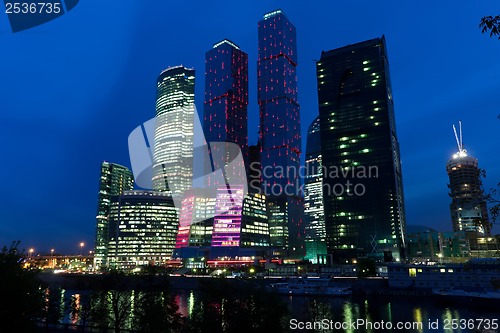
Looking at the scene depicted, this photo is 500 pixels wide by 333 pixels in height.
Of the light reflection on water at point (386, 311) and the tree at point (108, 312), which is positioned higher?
the tree at point (108, 312)

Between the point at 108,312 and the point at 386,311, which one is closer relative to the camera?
the point at 108,312

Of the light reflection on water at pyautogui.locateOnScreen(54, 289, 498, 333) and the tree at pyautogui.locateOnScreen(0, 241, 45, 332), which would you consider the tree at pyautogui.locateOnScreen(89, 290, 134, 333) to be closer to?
the light reflection on water at pyautogui.locateOnScreen(54, 289, 498, 333)

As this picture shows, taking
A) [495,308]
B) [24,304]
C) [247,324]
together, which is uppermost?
[24,304]

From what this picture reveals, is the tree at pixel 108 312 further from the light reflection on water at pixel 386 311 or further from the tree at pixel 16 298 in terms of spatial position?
the tree at pixel 16 298

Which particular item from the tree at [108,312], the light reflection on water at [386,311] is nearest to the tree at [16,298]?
the tree at [108,312]

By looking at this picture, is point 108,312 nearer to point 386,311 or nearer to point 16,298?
point 16,298

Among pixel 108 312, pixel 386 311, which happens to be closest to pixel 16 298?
pixel 108 312

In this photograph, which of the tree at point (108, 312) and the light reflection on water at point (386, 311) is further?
the light reflection on water at point (386, 311)

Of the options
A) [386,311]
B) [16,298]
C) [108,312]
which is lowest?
[386,311]

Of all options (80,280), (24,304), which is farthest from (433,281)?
(80,280)

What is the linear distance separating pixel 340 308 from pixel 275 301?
217 ft

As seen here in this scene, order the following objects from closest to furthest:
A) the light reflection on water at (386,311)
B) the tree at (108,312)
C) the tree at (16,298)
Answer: the tree at (16,298), the tree at (108,312), the light reflection on water at (386,311)

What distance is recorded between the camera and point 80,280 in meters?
193

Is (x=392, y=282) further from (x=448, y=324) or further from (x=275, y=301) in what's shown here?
(x=275, y=301)
